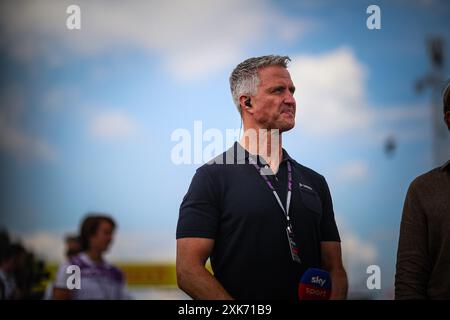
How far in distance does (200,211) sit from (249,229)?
6.8 inches

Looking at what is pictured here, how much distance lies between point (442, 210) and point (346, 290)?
0.46m

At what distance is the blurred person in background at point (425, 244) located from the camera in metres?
1.87

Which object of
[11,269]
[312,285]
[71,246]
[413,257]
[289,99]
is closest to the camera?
[413,257]

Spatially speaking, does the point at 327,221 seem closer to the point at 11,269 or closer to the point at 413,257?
the point at 413,257

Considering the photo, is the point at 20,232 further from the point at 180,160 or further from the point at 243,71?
the point at 243,71

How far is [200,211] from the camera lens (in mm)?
2072

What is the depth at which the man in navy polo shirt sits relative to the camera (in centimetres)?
205

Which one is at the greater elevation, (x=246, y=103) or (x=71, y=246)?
(x=246, y=103)

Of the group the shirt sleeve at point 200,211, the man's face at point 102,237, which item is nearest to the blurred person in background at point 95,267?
the man's face at point 102,237

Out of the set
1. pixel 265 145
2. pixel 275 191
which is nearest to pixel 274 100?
pixel 265 145

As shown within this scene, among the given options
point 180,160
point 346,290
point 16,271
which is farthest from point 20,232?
point 346,290

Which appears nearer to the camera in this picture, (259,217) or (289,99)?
(259,217)

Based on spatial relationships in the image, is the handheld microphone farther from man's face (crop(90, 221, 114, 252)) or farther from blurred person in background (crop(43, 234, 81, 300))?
blurred person in background (crop(43, 234, 81, 300))

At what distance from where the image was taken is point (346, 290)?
2.13m
